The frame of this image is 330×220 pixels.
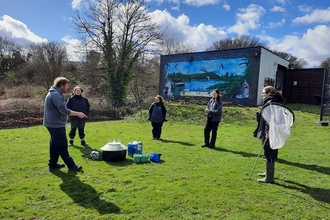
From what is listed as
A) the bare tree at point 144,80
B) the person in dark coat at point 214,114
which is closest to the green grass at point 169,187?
the person in dark coat at point 214,114

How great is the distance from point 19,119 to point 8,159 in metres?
10.8

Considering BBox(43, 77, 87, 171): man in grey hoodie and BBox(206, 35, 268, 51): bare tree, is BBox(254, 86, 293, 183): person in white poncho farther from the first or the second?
BBox(206, 35, 268, 51): bare tree

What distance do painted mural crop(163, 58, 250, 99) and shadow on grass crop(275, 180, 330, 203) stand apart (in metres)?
14.9

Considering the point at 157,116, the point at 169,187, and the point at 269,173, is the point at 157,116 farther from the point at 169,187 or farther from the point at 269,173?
the point at 269,173

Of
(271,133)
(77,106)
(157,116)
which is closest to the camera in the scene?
(271,133)

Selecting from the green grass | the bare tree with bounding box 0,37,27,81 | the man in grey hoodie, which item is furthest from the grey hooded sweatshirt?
the bare tree with bounding box 0,37,27,81

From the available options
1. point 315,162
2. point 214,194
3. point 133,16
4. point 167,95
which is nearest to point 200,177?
point 214,194

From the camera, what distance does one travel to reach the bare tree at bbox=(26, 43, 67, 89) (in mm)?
32688

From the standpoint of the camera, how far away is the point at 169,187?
4.12 metres

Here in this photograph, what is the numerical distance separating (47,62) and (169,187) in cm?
3624

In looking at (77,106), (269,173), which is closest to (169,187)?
(269,173)

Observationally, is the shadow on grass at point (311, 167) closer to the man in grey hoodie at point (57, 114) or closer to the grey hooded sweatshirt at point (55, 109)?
the man in grey hoodie at point (57, 114)

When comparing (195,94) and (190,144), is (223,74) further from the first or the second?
(190,144)

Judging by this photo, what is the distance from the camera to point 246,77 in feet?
61.1
